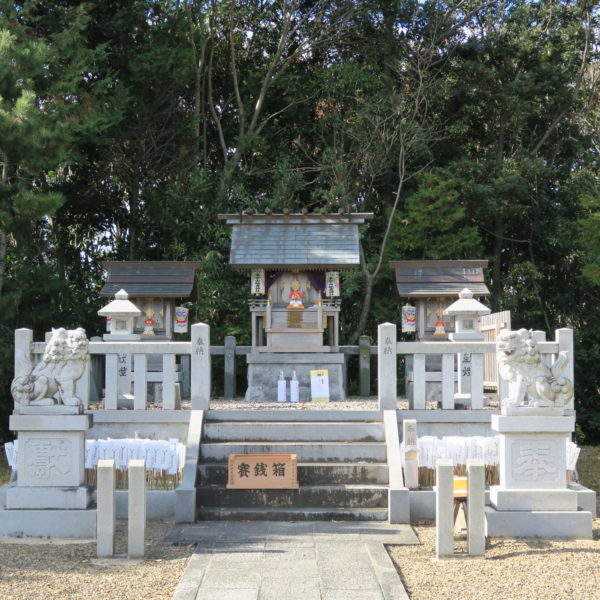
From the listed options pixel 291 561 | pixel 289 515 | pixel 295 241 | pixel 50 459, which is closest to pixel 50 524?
pixel 50 459

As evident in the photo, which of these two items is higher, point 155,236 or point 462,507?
point 155,236

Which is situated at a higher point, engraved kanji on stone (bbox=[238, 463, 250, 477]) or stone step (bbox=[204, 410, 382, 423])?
stone step (bbox=[204, 410, 382, 423])

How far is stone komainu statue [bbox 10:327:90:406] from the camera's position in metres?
8.20

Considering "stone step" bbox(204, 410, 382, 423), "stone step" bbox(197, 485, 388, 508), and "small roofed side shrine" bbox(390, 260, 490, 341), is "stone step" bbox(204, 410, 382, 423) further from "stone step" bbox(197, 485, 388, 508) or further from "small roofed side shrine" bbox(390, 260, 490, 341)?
"small roofed side shrine" bbox(390, 260, 490, 341)

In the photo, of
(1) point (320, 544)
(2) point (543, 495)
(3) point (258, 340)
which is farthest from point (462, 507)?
(3) point (258, 340)

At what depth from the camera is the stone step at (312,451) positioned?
31.5 ft

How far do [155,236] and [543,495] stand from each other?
46.1 feet

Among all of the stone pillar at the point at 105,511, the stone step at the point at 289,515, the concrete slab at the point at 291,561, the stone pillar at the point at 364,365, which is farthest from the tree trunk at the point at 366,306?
the stone pillar at the point at 105,511

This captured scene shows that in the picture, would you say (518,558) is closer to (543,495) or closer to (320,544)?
(543,495)

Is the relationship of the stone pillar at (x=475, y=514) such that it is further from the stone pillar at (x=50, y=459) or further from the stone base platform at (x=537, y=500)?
the stone pillar at (x=50, y=459)

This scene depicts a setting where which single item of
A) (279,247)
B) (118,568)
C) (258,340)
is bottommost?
(118,568)

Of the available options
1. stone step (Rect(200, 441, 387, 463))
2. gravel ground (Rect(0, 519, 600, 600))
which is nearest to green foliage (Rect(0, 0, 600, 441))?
stone step (Rect(200, 441, 387, 463))

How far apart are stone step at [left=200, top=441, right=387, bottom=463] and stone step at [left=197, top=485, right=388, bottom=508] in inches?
23.3

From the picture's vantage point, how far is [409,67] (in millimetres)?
20109
